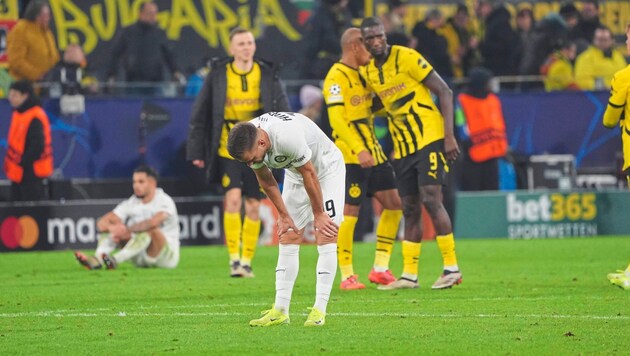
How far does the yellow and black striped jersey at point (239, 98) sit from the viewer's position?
1588cm

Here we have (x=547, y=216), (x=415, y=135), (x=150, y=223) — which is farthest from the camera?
(x=547, y=216)

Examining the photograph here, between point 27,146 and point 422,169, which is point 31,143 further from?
point 422,169

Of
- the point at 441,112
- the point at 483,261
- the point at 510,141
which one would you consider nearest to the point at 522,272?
the point at 483,261

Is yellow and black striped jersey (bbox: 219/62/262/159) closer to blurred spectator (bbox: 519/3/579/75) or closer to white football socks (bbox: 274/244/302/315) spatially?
white football socks (bbox: 274/244/302/315)

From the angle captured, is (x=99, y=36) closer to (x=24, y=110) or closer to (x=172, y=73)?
(x=172, y=73)

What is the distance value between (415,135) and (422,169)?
0.36 meters

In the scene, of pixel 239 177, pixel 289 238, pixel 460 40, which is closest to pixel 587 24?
pixel 460 40

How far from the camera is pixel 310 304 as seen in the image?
1220 cm

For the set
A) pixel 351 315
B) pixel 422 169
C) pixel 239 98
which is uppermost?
pixel 239 98

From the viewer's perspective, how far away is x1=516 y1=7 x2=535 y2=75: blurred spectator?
25.1 meters

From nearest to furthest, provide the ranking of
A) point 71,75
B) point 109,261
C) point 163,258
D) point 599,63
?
1. point 109,261
2. point 163,258
3. point 71,75
4. point 599,63

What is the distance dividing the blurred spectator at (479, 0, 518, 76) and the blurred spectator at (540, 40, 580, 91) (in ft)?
2.29

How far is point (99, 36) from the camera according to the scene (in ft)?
74.7

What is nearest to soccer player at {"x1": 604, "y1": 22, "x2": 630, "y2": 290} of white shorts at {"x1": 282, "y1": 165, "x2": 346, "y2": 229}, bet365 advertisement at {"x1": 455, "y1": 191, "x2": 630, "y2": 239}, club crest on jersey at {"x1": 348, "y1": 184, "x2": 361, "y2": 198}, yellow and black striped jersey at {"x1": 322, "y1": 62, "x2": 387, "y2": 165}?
yellow and black striped jersey at {"x1": 322, "y1": 62, "x2": 387, "y2": 165}
